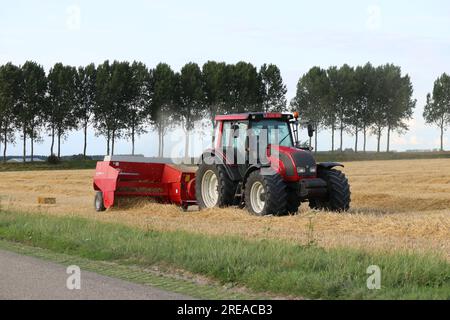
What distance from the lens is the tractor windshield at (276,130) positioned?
15.9 meters

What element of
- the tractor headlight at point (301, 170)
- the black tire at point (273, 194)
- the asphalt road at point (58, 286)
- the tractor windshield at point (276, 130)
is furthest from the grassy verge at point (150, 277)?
the tractor windshield at point (276, 130)

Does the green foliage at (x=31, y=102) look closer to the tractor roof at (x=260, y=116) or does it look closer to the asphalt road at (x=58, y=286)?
the tractor roof at (x=260, y=116)

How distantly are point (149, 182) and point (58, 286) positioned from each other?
11.0 metres

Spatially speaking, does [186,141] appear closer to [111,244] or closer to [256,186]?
[256,186]

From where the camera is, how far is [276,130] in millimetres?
16078

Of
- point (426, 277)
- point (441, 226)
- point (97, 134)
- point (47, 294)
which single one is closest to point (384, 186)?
point (441, 226)

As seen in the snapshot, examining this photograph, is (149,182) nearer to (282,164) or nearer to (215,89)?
(282,164)

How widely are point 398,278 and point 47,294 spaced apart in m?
3.97

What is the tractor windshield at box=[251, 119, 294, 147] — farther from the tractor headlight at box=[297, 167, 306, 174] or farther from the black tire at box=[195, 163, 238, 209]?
the black tire at box=[195, 163, 238, 209]

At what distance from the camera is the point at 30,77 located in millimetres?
70375

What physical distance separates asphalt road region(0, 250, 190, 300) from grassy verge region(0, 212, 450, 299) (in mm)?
1205

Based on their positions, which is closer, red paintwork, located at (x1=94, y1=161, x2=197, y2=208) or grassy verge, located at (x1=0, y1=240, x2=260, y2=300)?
grassy verge, located at (x1=0, y1=240, x2=260, y2=300)

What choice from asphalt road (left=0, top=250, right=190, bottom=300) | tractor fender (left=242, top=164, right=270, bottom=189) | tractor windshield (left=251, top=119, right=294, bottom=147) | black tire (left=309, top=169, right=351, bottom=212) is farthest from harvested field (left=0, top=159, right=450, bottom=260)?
asphalt road (left=0, top=250, right=190, bottom=300)

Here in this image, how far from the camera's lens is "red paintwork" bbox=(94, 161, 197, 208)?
1817cm
